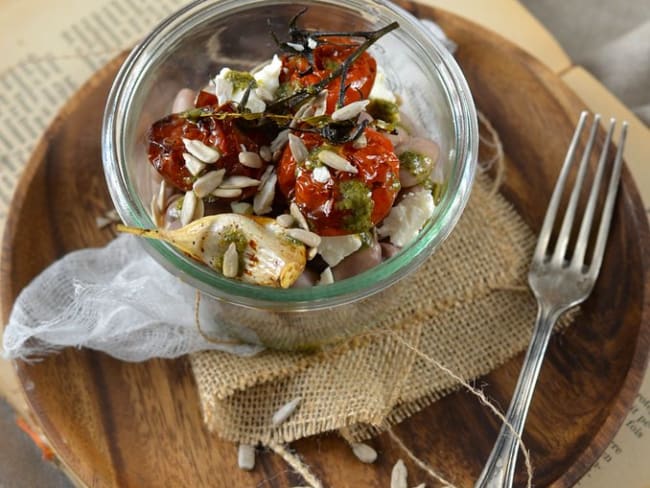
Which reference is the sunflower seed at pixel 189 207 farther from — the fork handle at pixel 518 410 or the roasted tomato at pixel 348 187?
the fork handle at pixel 518 410

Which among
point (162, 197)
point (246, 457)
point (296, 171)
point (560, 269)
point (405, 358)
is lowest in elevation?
point (246, 457)

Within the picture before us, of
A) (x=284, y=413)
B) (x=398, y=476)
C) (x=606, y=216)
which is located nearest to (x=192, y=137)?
(x=284, y=413)

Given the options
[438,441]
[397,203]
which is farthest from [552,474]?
[397,203]

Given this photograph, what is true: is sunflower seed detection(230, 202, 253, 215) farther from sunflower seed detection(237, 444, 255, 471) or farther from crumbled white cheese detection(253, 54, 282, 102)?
sunflower seed detection(237, 444, 255, 471)

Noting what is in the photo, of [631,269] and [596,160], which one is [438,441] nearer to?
[631,269]

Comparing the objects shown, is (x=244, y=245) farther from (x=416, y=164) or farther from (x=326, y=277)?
(x=416, y=164)

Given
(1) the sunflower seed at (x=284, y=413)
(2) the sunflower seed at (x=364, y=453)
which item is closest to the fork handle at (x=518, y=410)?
(2) the sunflower seed at (x=364, y=453)

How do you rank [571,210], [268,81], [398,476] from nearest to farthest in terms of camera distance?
[268,81]
[398,476]
[571,210]
